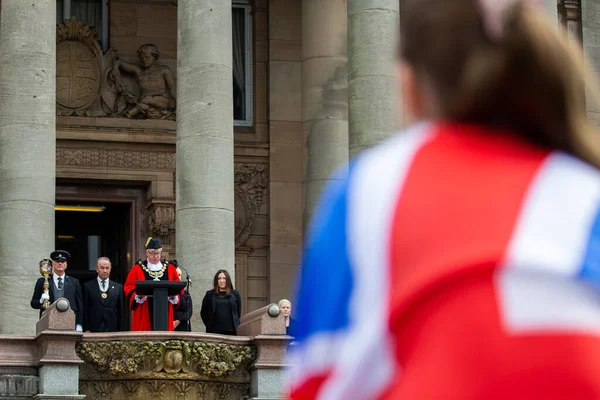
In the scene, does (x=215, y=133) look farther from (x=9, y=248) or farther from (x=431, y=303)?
(x=431, y=303)

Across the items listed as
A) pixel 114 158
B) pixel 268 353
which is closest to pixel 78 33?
pixel 114 158

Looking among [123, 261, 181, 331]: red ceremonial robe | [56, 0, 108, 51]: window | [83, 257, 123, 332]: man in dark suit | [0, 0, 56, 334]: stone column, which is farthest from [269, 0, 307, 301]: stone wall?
[83, 257, 123, 332]: man in dark suit

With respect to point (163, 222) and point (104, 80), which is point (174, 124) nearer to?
point (104, 80)

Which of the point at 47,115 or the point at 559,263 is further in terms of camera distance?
the point at 47,115

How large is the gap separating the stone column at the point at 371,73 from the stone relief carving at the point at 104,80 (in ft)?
26.5

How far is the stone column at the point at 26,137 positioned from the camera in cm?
2734

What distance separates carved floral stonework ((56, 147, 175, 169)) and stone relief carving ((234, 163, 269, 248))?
1.84 metres

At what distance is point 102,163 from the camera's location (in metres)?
36.8

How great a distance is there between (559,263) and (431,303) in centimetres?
19

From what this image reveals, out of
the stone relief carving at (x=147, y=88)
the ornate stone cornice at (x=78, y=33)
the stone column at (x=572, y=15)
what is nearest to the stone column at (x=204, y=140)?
the stone relief carving at (x=147, y=88)

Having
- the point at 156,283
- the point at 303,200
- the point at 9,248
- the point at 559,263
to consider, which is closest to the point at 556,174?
the point at 559,263

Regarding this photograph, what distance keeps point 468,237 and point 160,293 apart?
67.7 ft

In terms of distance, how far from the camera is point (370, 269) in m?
2.30

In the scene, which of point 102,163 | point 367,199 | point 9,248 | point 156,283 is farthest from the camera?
point 102,163
